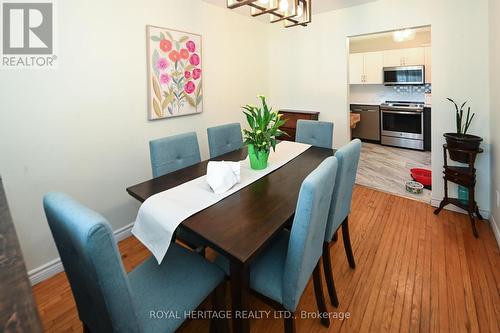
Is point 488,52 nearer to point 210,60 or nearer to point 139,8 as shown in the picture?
point 210,60

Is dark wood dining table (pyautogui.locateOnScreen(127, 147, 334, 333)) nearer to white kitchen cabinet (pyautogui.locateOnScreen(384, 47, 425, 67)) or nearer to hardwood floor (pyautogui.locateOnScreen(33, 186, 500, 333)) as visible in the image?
hardwood floor (pyautogui.locateOnScreen(33, 186, 500, 333))

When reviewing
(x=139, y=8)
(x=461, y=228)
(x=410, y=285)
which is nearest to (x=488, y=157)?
(x=461, y=228)

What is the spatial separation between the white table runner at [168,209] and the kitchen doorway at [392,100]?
11.4 ft

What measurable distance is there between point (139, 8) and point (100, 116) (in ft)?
3.48

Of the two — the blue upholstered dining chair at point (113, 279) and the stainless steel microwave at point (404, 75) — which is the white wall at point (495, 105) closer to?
the blue upholstered dining chair at point (113, 279)

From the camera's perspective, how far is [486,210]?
2.65 meters

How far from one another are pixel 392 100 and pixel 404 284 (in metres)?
5.24

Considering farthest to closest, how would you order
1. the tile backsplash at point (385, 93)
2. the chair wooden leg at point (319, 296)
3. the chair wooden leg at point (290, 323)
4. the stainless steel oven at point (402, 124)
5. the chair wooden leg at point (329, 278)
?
the tile backsplash at point (385, 93), the stainless steel oven at point (402, 124), the chair wooden leg at point (329, 278), the chair wooden leg at point (319, 296), the chair wooden leg at point (290, 323)

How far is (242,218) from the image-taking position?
128cm

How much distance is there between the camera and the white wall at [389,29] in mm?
2533

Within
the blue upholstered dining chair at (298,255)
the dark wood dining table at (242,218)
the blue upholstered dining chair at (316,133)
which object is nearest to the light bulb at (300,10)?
the blue upholstered dining chair at (316,133)

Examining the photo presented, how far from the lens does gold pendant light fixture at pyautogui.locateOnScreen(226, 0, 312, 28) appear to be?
5.69 ft

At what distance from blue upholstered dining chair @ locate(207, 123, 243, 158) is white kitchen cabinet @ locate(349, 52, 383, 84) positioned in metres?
4.38

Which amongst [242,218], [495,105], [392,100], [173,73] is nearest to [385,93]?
[392,100]
